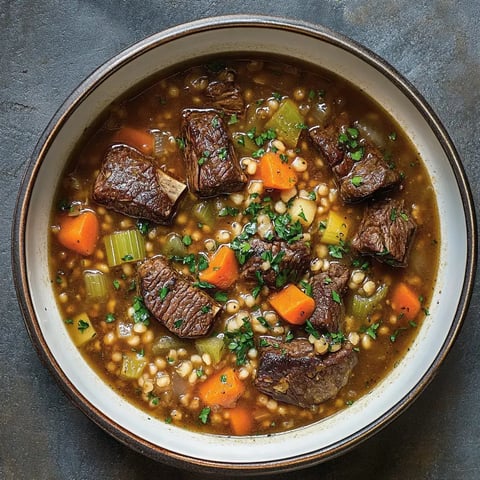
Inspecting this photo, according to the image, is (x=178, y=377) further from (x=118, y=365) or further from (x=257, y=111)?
(x=257, y=111)

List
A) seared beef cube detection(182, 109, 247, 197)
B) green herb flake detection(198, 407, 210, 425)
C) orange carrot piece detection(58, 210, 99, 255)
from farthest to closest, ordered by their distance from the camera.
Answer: green herb flake detection(198, 407, 210, 425) < orange carrot piece detection(58, 210, 99, 255) < seared beef cube detection(182, 109, 247, 197)

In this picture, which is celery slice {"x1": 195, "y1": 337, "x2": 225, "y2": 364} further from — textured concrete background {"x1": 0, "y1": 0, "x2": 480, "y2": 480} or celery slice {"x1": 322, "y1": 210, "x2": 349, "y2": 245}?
celery slice {"x1": 322, "y1": 210, "x2": 349, "y2": 245}

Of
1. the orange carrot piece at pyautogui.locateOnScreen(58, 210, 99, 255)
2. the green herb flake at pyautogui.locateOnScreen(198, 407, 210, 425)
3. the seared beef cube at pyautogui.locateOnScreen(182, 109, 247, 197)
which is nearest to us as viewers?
the seared beef cube at pyautogui.locateOnScreen(182, 109, 247, 197)

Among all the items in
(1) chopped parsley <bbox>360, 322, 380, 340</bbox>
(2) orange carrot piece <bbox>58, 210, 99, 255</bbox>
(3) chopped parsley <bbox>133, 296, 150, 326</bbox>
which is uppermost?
(1) chopped parsley <bbox>360, 322, 380, 340</bbox>

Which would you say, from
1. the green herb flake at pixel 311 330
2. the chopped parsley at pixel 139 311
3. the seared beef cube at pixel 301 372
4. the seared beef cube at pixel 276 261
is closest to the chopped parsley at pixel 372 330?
the seared beef cube at pixel 301 372

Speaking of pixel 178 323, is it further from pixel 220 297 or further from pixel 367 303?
pixel 367 303

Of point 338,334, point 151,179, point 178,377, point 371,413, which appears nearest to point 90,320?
point 178,377

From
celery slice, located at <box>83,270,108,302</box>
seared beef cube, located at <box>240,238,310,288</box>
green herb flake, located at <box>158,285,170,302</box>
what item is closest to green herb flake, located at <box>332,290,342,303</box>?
seared beef cube, located at <box>240,238,310,288</box>
